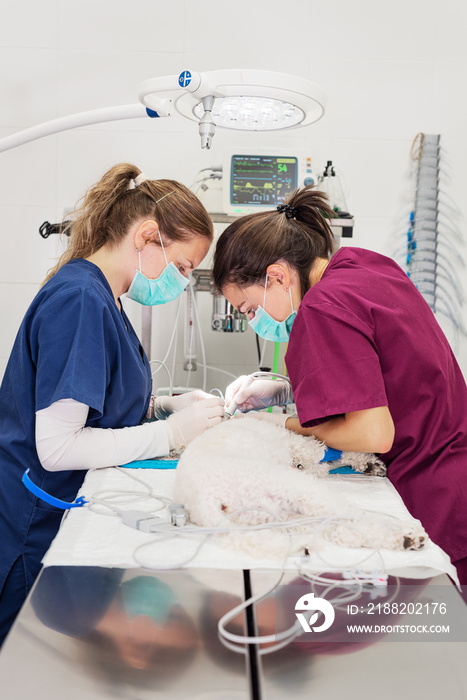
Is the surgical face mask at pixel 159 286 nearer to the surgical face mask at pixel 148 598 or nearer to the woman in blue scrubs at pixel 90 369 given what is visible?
the woman in blue scrubs at pixel 90 369

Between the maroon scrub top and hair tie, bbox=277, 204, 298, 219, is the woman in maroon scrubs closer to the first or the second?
the maroon scrub top

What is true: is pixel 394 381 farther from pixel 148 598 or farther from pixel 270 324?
pixel 148 598

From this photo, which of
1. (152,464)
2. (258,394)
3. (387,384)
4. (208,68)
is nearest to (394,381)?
(387,384)

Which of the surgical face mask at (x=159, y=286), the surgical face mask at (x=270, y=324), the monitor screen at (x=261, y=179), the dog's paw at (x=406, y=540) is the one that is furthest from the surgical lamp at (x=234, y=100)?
the dog's paw at (x=406, y=540)

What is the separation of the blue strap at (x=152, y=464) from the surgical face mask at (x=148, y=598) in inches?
19.7

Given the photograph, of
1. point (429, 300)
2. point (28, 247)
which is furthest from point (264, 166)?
point (28, 247)

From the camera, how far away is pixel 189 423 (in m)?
1.37

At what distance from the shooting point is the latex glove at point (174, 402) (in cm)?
172

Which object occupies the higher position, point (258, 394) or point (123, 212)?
point (123, 212)

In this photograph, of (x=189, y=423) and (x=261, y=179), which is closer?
(x=189, y=423)

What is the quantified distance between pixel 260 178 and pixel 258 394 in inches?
42.0

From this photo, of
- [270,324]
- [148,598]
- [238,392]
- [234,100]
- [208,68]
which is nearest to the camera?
[148,598]

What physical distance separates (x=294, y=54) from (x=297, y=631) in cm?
266

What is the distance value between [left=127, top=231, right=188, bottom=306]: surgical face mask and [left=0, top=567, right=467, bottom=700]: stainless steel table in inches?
35.8
